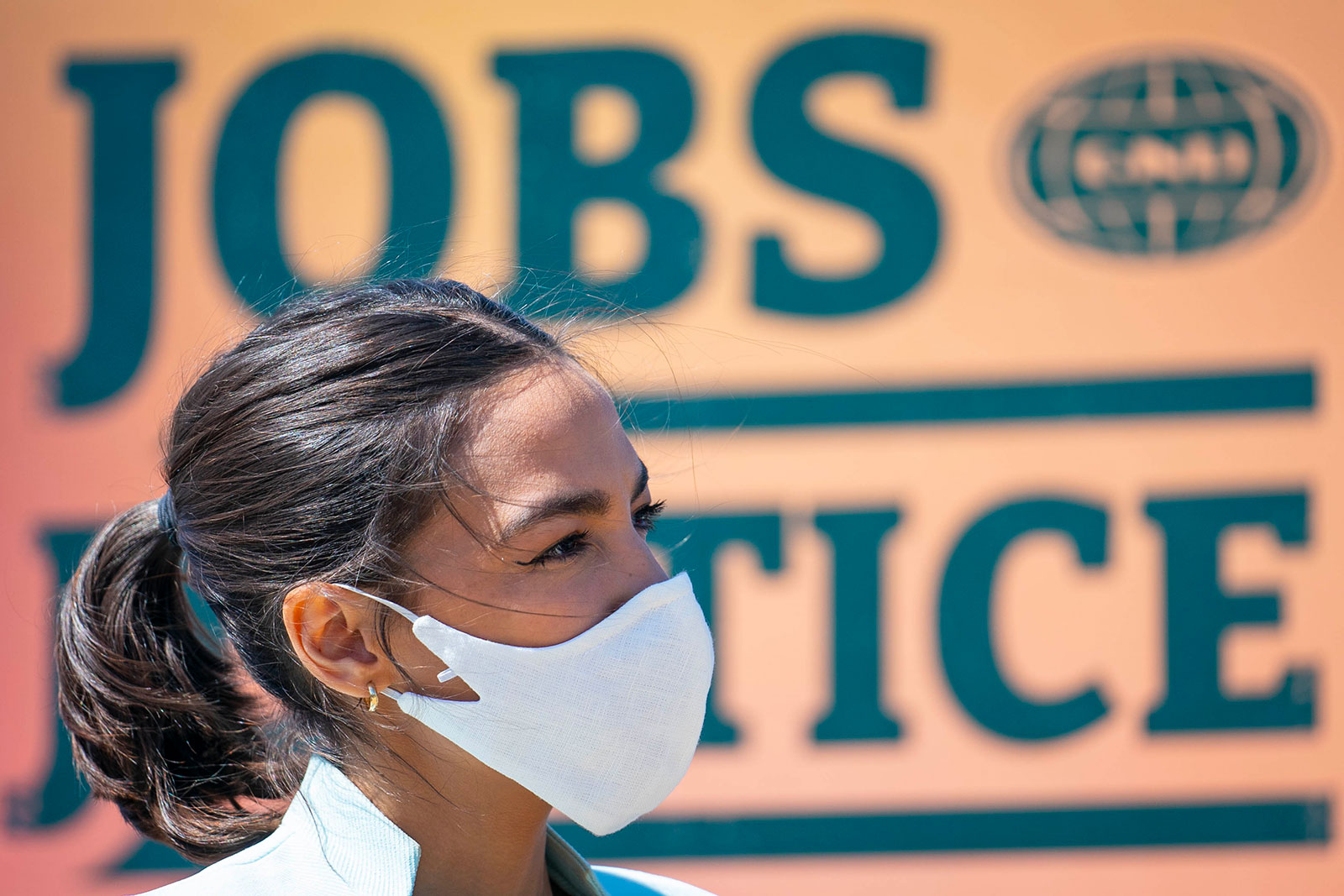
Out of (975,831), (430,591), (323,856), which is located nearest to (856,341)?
(975,831)

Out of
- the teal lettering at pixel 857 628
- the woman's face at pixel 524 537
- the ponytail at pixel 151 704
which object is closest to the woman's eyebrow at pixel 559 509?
the woman's face at pixel 524 537

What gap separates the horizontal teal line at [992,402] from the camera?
238 cm

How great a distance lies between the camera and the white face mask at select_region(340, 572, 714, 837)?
1.07 meters

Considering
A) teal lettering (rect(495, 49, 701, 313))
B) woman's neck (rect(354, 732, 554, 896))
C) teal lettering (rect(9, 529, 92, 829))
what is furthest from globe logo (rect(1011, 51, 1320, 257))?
teal lettering (rect(9, 529, 92, 829))

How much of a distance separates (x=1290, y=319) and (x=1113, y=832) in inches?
42.2

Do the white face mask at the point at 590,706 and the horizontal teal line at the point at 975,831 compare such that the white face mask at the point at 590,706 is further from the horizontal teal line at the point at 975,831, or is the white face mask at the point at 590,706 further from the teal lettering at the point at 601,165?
the teal lettering at the point at 601,165

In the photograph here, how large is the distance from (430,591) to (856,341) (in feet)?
5.12

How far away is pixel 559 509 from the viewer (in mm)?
1069

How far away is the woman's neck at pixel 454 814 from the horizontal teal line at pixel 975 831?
1311 millimetres

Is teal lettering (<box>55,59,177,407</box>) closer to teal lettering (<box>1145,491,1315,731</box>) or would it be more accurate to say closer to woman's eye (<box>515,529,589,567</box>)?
woman's eye (<box>515,529,589,567</box>)

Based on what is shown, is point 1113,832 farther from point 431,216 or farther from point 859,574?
point 431,216

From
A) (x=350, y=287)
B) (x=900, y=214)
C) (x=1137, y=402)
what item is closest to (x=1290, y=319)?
(x=1137, y=402)

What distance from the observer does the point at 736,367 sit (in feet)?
8.07

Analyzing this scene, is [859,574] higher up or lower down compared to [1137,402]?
lower down
